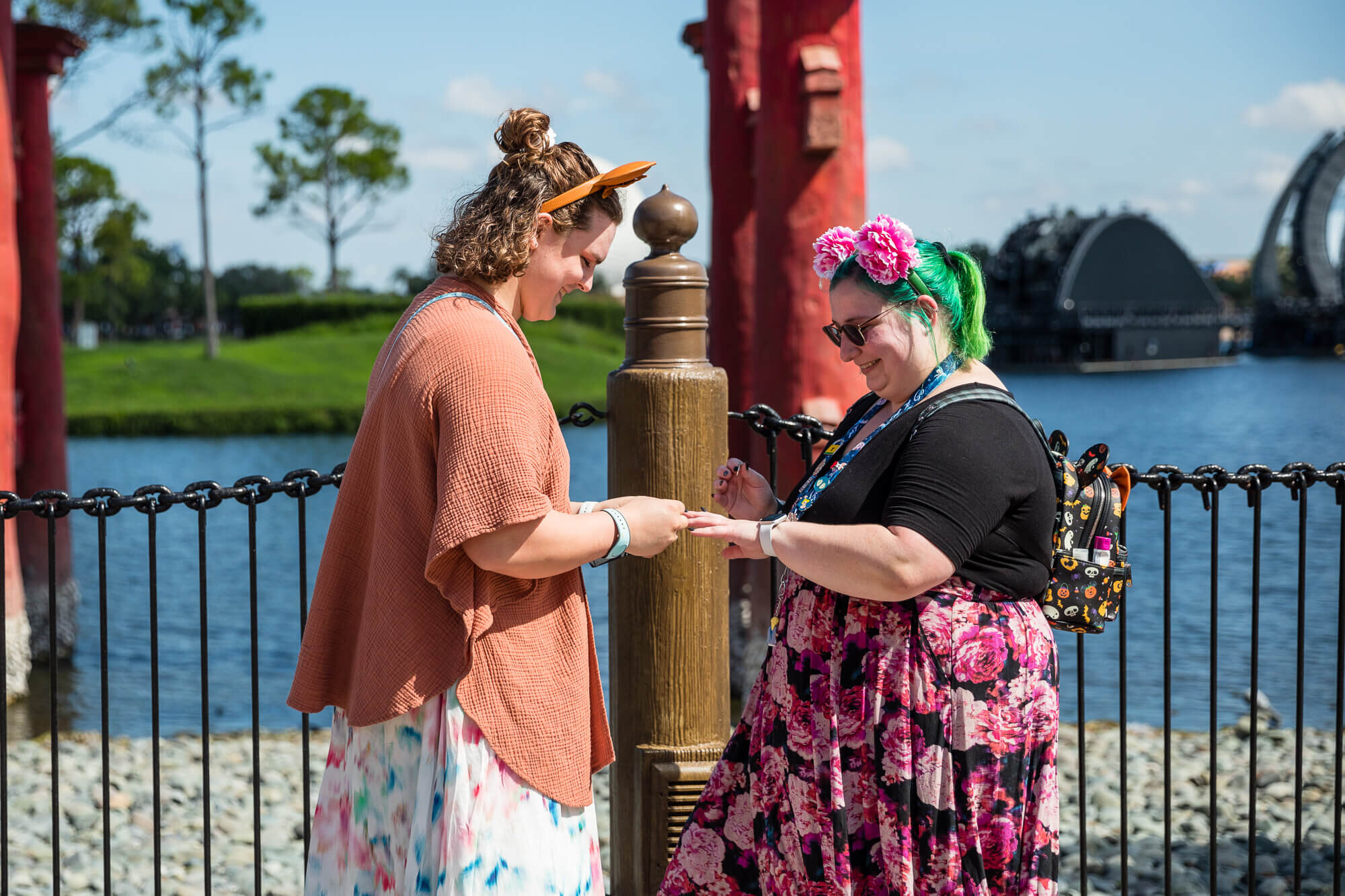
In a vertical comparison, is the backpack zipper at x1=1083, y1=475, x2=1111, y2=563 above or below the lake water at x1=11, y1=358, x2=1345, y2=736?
above

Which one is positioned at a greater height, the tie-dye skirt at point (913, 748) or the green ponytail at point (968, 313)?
the green ponytail at point (968, 313)

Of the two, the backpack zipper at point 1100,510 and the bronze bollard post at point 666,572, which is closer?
the backpack zipper at point 1100,510

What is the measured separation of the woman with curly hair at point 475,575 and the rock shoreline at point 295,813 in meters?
3.45

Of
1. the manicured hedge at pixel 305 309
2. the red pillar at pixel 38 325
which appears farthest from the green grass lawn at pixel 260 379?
the red pillar at pixel 38 325

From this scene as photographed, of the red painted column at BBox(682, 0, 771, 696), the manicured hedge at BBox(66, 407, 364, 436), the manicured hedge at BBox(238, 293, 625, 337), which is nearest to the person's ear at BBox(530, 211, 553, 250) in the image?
the red painted column at BBox(682, 0, 771, 696)

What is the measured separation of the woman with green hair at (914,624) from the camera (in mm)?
2234

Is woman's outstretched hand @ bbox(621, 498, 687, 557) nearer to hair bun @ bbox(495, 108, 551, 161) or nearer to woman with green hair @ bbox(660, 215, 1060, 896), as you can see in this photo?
woman with green hair @ bbox(660, 215, 1060, 896)

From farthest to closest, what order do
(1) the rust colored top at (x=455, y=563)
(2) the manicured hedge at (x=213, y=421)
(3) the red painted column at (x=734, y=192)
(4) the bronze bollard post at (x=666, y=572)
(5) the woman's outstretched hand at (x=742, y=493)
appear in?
(2) the manicured hedge at (x=213, y=421) < (3) the red painted column at (x=734, y=192) < (4) the bronze bollard post at (x=666, y=572) < (5) the woman's outstretched hand at (x=742, y=493) < (1) the rust colored top at (x=455, y=563)

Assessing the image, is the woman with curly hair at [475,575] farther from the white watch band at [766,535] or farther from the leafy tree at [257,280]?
the leafy tree at [257,280]

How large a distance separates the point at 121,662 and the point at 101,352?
35742 mm

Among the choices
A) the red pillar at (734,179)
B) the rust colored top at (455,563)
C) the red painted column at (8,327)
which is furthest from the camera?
the red pillar at (734,179)

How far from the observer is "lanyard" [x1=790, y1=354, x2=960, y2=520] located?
2379 millimetres

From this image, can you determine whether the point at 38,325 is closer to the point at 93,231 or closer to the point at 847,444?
the point at 847,444

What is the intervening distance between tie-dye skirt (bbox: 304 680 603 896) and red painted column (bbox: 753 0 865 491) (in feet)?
23.6
